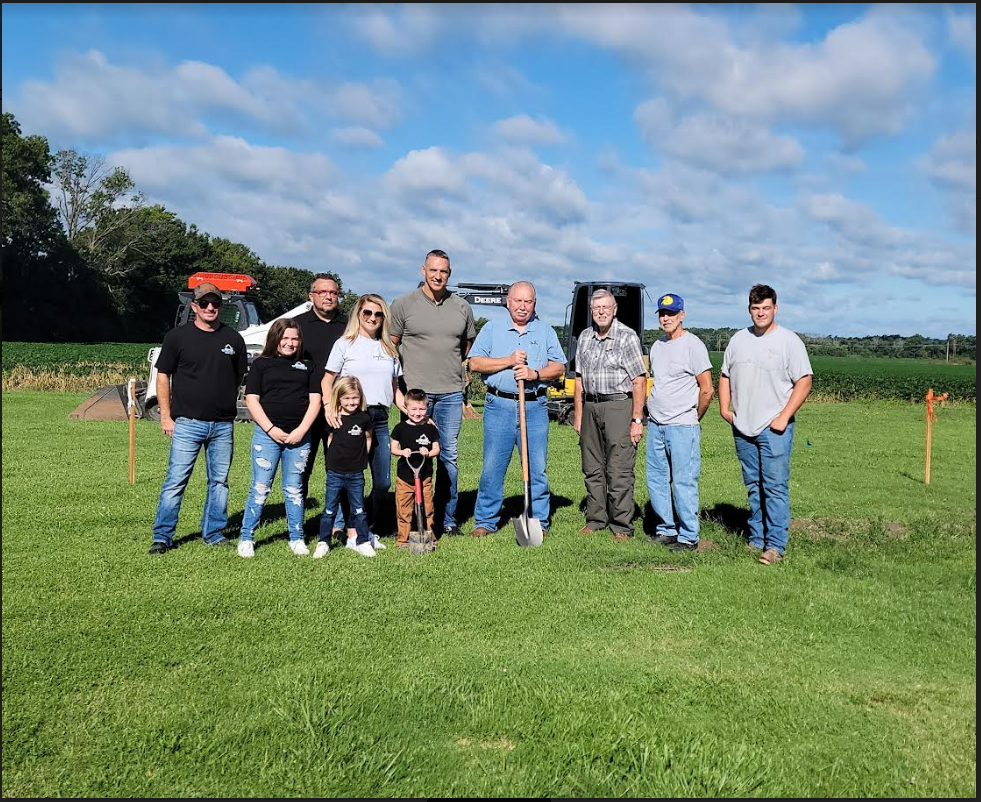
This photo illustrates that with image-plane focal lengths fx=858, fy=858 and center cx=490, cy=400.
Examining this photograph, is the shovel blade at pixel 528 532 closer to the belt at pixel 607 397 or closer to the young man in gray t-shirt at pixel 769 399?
the belt at pixel 607 397

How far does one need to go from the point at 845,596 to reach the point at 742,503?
353 cm

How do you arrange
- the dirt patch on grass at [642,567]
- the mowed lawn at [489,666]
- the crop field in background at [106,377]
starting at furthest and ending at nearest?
the crop field in background at [106,377]
the dirt patch on grass at [642,567]
the mowed lawn at [489,666]

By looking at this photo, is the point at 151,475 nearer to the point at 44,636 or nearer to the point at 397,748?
the point at 44,636

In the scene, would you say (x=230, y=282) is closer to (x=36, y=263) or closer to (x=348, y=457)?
(x=348, y=457)

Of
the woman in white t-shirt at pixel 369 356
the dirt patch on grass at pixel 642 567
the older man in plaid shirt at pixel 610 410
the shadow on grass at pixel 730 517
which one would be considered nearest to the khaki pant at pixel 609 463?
the older man in plaid shirt at pixel 610 410

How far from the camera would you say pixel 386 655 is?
4488 millimetres

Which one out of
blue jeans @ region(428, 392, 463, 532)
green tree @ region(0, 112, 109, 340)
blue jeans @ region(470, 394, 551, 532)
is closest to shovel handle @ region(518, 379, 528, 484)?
blue jeans @ region(470, 394, 551, 532)

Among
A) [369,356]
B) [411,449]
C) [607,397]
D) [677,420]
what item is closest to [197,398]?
[369,356]

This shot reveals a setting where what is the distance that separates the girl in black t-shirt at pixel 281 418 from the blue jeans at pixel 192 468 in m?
0.29

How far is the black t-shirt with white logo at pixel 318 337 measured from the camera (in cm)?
689

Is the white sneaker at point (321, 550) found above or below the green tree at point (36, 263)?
below

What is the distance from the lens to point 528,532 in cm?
686

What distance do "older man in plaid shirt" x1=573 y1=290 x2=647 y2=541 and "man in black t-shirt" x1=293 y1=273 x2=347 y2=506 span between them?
6.72ft

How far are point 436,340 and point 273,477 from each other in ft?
5.54
